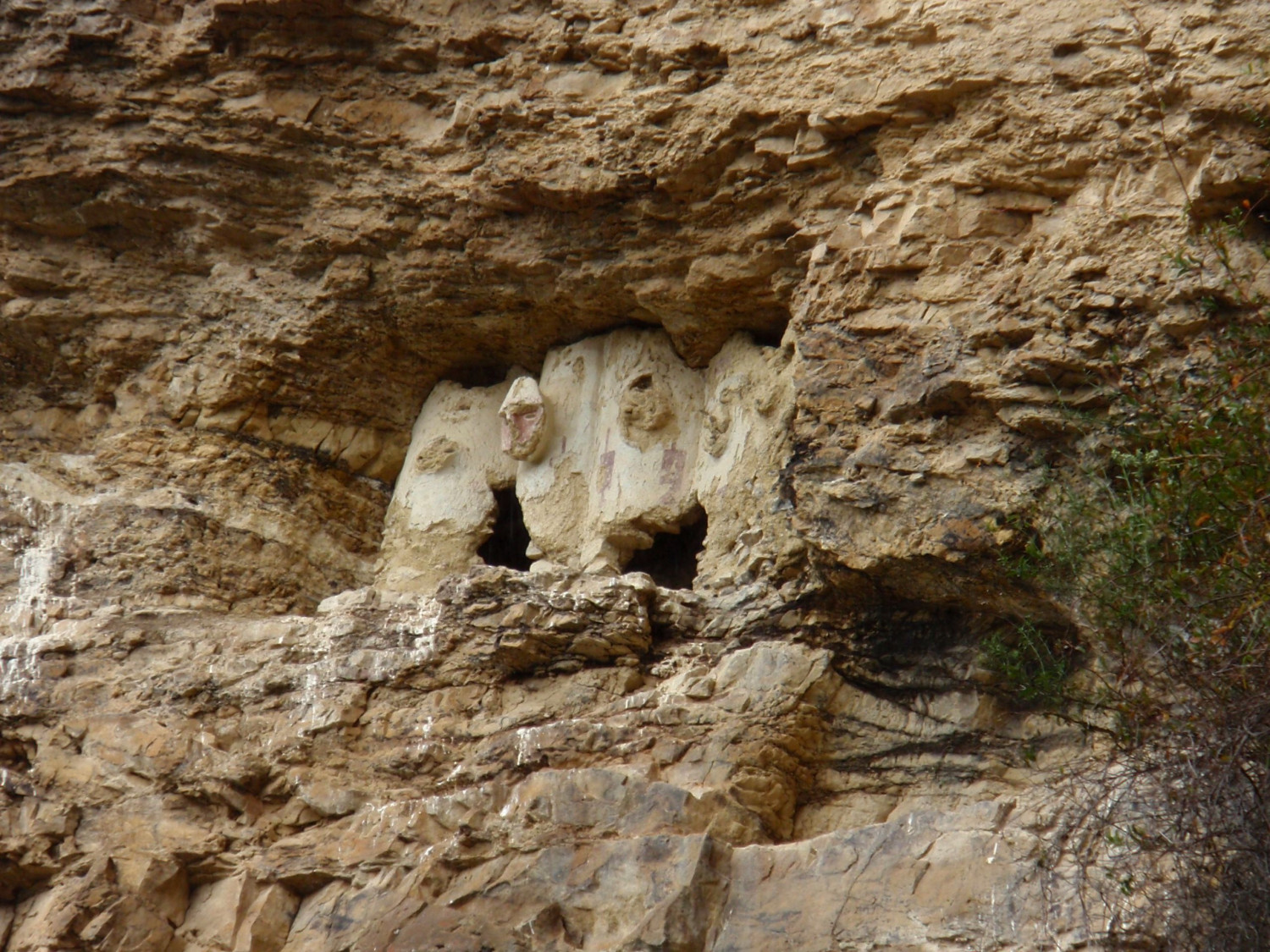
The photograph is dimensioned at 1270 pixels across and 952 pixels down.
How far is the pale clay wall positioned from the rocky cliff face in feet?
0.10

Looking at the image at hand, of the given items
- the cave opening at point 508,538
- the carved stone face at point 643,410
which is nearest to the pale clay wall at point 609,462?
the carved stone face at point 643,410

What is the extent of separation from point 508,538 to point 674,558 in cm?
118

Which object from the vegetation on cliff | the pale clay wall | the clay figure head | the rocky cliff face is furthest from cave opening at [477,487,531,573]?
the vegetation on cliff

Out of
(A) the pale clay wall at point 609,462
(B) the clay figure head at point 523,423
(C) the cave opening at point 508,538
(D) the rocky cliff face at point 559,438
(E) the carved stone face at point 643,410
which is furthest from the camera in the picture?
(C) the cave opening at point 508,538

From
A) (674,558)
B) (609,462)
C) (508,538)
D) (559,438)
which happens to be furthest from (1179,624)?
(508,538)

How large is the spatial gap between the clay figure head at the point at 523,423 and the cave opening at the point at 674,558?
0.86 meters

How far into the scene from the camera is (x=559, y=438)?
30.0ft

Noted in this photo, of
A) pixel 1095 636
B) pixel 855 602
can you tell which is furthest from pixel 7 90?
pixel 1095 636

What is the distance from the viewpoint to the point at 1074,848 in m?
5.89

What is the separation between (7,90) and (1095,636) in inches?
267

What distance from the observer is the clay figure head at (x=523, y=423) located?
9.03m

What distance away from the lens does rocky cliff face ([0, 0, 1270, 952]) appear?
675 cm

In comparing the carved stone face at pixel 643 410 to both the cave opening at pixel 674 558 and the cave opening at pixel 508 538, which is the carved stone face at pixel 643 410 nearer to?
the cave opening at pixel 674 558

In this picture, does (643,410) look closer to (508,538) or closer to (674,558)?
(674,558)
